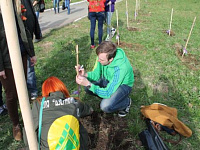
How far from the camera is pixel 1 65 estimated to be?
1.86 metres

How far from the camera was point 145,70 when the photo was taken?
412 cm

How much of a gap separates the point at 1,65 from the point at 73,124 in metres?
1.00

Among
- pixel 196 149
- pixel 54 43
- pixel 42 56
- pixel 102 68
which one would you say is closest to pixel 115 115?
pixel 102 68

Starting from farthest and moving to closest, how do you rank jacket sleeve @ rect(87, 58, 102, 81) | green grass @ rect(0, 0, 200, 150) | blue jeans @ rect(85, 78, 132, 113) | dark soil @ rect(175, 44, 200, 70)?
dark soil @ rect(175, 44, 200, 70) → jacket sleeve @ rect(87, 58, 102, 81) → green grass @ rect(0, 0, 200, 150) → blue jeans @ rect(85, 78, 132, 113)

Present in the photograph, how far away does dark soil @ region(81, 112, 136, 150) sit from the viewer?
2270 millimetres

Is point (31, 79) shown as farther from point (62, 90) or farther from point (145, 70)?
point (145, 70)

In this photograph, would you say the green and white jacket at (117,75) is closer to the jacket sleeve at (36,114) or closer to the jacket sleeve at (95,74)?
the jacket sleeve at (95,74)

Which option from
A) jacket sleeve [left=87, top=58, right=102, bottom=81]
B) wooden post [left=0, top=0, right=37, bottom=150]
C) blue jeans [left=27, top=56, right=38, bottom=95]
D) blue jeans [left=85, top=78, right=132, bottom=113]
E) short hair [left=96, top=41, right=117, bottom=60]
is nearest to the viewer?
wooden post [left=0, top=0, right=37, bottom=150]

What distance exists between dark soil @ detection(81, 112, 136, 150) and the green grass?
0.44 ft

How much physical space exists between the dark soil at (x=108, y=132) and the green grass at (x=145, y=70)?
0.13 metres

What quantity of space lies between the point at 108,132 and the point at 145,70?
6.87 ft

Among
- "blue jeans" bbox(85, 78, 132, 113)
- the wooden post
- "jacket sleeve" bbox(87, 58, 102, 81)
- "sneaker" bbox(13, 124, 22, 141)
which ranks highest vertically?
the wooden post

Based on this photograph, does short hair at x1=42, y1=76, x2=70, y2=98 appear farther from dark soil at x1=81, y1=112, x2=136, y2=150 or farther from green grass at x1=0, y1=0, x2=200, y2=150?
dark soil at x1=81, y1=112, x2=136, y2=150

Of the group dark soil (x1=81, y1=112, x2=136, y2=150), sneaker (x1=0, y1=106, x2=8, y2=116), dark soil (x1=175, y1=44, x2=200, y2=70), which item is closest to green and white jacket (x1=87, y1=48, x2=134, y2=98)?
dark soil (x1=81, y1=112, x2=136, y2=150)
